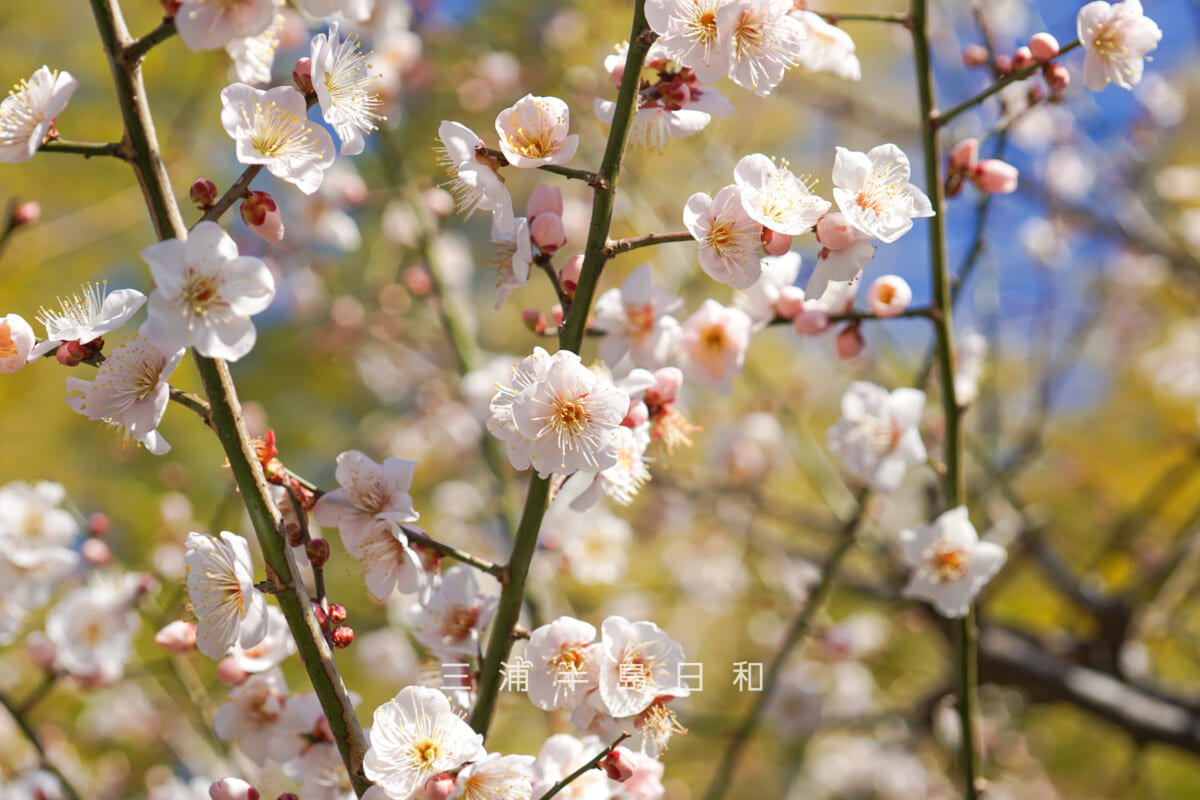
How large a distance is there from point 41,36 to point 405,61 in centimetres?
262

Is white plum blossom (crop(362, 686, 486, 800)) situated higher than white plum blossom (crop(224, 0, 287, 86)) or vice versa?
white plum blossom (crop(224, 0, 287, 86))

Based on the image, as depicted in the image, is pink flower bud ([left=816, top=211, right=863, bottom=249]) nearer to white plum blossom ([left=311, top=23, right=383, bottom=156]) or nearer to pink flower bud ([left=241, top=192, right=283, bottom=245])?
white plum blossom ([left=311, top=23, right=383, bottom=156])

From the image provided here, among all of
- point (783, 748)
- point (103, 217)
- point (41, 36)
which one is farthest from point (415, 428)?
point (41, 36)

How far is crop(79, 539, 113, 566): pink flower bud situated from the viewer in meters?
1.97

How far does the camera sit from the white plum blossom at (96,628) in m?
1.97

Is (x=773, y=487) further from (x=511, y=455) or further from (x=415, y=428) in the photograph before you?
(x=511, y=455)

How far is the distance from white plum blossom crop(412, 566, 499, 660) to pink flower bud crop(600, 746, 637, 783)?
0.93 feet

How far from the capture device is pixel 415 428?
4.34 metres

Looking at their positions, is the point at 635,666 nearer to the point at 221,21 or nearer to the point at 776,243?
the point at 776,243

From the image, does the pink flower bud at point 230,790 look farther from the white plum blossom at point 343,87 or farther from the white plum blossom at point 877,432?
the white plum blossom at point 877,432

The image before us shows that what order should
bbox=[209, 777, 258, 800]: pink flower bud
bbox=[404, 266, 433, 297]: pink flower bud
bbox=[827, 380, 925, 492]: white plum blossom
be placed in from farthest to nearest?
bbox=[404, 266, 433, 297]: pink flower bud, bbox=[827, 380, 925, 492]: white plum blossom, bbox=[209, 777, 258, 800]: pink flower bud

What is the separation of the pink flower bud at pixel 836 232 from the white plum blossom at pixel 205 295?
0.69 meters

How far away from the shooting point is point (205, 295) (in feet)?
3.14

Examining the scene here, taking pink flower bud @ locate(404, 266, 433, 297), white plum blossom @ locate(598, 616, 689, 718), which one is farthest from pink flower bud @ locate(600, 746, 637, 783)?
pink flower bud @ locate(404, 266, 433, 297)
